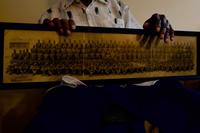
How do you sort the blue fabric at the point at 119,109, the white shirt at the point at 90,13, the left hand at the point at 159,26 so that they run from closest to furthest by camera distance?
the blue fabric at the point at 119,109 < the left hand at the point at 159,26 < the white shirt at the point at 90,13

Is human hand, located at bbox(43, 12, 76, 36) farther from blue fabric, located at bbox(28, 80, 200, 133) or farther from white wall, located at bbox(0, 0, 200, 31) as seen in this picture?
white wall, located at bbox(0, 0, 200, 31)

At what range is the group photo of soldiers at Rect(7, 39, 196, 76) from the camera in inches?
24.0

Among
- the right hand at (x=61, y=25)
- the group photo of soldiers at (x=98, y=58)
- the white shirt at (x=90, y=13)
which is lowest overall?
the group photo of soldiers at (x=98, y=58)

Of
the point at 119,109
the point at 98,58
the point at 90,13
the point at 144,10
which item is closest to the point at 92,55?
the point at 98,58

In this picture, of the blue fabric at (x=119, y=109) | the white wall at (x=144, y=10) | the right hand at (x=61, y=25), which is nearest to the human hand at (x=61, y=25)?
the right hand at (x=61, y=25)

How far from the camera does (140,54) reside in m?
0.70

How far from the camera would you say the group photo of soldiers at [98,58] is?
0.61 metres

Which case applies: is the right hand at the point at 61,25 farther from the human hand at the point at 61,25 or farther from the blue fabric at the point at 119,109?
the blue fabric at the point at 119,109

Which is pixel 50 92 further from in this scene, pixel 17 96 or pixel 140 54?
pixel 17 96

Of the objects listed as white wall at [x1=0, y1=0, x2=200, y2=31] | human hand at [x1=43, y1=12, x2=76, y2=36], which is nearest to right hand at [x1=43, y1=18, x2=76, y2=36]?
human hand at [x1=43, y1=12, x2=76, y2=36]

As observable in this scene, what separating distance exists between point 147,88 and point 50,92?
8.7 inches

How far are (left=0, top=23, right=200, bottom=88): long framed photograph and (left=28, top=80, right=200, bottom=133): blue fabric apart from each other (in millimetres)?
72

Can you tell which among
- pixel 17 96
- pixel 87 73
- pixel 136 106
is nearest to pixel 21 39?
pixel 87 73

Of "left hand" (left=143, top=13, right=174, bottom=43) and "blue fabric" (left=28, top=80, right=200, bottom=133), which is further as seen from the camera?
"left hand" (left=143, top=13, right=174, bottom=43)
